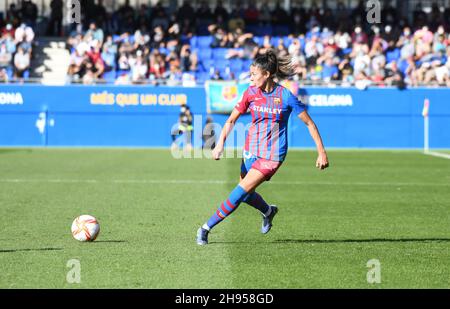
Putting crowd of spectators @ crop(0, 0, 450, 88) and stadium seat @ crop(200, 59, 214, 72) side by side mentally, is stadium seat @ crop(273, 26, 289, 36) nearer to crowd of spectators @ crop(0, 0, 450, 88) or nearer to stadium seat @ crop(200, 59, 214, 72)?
crowd of spectators @ crop(0, 0, 450, 88)

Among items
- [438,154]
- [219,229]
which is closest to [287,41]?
[438,154]

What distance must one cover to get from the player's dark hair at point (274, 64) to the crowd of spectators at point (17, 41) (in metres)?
23.4

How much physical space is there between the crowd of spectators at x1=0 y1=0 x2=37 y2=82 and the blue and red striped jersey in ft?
76.6

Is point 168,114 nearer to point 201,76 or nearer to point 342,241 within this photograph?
point 201,76

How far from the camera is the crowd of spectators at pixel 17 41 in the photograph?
A: 32.5 m

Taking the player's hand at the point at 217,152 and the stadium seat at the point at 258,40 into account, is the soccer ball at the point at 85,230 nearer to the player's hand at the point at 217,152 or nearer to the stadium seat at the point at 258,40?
the player's hand at the point at 217,152

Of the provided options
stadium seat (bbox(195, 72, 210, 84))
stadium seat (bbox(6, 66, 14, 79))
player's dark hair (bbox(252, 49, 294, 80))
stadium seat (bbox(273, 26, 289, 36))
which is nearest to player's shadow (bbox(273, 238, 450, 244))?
player's dark hair (bbox(252, 49, 294, 80))

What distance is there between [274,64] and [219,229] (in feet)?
8.47

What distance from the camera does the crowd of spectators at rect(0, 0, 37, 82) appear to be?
32.5 metres

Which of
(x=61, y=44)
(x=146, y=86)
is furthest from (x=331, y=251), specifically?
(x=61, y=44)

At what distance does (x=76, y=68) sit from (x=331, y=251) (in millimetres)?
24257

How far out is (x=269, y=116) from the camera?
30.9 ft

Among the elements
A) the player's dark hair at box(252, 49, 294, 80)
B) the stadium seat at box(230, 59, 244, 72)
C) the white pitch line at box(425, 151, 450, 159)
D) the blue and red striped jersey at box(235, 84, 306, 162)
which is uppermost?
the player's dark hair at box(252, 49, 294, 80)

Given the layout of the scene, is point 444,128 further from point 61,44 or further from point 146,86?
point 61,44
